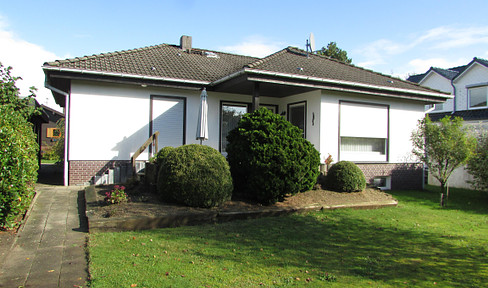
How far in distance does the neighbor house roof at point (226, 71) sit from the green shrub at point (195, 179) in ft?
10.7

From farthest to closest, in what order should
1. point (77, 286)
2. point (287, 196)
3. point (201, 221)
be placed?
point (287, 196) < point (201, 221) < point (77, 286)

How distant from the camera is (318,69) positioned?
460 inches

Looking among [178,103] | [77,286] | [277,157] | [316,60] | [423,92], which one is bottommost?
[77,286]

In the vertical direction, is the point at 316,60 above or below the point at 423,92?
above

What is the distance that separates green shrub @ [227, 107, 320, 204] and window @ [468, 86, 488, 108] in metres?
15.0

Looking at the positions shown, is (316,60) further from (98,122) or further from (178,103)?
(98,122)

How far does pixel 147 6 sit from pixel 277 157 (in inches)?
263

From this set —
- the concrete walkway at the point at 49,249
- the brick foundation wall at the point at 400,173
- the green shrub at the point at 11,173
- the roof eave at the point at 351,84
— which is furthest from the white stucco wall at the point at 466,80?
the green shrub at the point at 11,173

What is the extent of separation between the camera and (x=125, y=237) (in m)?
5.44

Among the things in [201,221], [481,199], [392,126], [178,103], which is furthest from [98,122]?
[481,199]

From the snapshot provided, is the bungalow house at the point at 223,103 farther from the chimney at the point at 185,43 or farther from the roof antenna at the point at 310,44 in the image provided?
the chimney at the point at 185,43

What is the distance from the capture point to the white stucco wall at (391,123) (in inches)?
441

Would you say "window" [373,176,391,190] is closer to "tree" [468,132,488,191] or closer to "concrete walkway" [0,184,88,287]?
"tree" [468,132,488,191]

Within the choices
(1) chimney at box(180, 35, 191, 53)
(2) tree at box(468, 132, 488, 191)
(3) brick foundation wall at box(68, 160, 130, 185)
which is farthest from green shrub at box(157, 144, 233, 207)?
(2) tree at box(468, 132, 488, 191)
